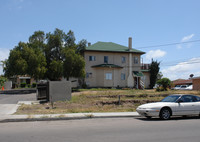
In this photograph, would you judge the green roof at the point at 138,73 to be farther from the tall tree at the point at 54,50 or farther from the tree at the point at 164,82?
the tall tree at the point at 54,50

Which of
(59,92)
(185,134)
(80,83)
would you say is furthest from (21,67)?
(185,134)

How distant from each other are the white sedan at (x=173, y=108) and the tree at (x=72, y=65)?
25.4 meters

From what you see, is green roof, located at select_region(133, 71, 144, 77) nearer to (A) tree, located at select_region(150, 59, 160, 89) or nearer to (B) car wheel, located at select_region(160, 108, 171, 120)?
(A) tree, located at select_region(150, 59, 160, 89)

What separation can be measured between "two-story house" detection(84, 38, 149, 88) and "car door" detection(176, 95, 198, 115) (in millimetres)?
29367

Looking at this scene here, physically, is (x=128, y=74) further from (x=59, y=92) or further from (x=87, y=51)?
(x=59, y=92)

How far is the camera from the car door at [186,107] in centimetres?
1317

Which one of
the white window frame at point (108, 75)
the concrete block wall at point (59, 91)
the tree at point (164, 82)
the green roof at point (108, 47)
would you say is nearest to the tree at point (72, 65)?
the green roof at point (108, 47)

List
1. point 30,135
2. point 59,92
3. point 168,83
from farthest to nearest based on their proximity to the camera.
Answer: point 168,83 < point 59,92 < point 30,135

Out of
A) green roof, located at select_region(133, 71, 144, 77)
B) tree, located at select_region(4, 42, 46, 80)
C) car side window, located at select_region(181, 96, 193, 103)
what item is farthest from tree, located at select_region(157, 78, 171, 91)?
car side window, located at select_region(181, 96, 193, 103)

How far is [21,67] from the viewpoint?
36.0m

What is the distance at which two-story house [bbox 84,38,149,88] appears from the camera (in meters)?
43.6

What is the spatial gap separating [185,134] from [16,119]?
894 centimetres

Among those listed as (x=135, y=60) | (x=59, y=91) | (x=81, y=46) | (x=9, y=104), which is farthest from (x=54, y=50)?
(x=9, y=104)

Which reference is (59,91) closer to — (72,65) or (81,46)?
(72,65)
